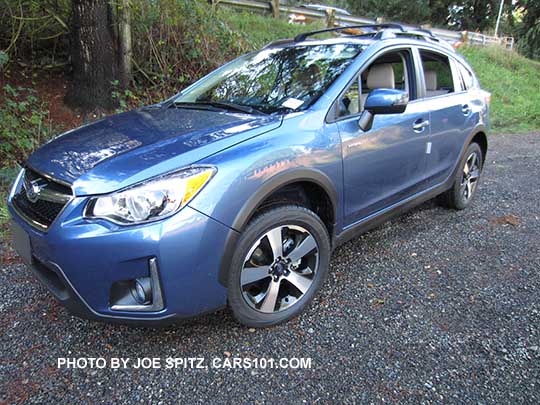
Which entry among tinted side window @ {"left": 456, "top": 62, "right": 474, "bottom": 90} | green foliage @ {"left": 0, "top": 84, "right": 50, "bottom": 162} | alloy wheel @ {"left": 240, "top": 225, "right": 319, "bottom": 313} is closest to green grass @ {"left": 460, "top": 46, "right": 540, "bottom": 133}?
tinted side window @ {"left": 456, "top": 62, "right": 474, "bottom": 90}

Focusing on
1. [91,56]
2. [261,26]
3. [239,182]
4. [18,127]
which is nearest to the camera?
[239,182]

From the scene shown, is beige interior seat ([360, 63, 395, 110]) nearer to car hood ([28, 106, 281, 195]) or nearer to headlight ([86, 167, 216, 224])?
car hood ([28, 106, 281, 195])

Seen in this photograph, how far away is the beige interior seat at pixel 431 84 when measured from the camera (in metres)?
3.24

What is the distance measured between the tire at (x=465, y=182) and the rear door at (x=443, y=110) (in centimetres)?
24

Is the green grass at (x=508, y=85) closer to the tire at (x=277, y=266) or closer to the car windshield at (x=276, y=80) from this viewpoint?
the car windshield at (x=276, y=80)

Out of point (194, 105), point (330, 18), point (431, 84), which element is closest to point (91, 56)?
point (194, 105)

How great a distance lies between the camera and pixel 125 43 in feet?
17.7

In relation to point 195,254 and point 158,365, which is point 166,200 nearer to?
point 195,254

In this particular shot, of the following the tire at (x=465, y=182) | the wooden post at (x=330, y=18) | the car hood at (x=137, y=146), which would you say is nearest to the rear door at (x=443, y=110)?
the tire at (x=465, y=182)

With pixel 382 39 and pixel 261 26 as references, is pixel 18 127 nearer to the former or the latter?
pixel 382 39

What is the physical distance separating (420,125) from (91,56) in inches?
171

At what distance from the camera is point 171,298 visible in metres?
1.81

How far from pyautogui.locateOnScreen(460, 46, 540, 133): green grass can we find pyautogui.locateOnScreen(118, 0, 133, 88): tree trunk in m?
7.84

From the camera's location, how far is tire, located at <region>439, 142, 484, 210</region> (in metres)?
3.76
